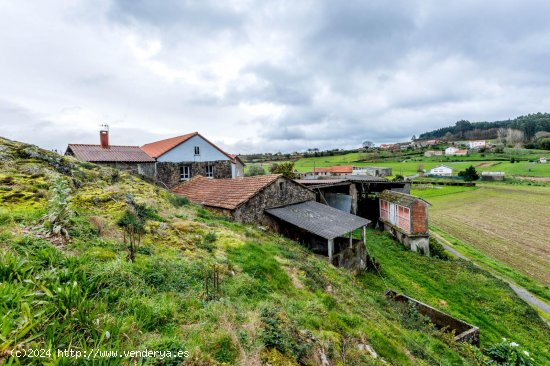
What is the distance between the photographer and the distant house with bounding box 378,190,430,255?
20.3 metres

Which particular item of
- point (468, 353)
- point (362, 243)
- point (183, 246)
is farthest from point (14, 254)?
point (362, 243)

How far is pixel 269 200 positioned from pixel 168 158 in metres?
13.2

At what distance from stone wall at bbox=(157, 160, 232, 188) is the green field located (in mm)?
22396

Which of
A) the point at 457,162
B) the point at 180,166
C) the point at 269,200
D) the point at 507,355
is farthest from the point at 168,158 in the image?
the point at 457,162

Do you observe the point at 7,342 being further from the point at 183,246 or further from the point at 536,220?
the point at 536,220

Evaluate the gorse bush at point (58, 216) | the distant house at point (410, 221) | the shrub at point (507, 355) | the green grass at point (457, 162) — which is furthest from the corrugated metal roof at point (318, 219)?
the green grass at point (457, 162)

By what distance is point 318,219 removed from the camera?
14.5 metres

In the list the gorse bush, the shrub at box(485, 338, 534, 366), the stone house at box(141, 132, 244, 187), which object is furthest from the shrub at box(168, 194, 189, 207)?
the shrub at box(485, 338, 534, 366)

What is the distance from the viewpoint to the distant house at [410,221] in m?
20.3

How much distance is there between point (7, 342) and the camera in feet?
8.16

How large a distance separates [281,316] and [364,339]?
2.09 metres

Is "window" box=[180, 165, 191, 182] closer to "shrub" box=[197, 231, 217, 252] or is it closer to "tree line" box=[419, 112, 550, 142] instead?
"shrub" box=[197, 231, 217, 252]

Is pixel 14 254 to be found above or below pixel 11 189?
below

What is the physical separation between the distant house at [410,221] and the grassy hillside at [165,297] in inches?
356
